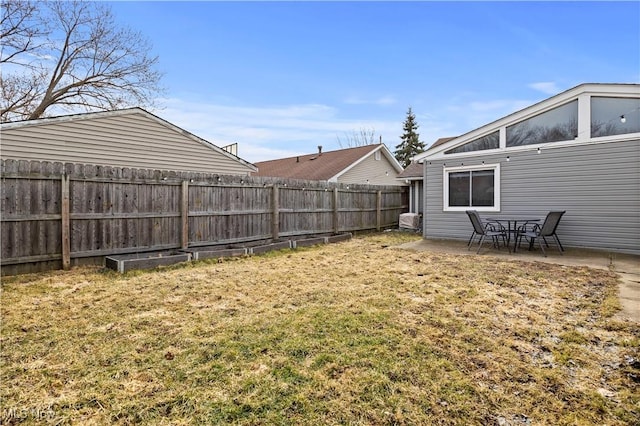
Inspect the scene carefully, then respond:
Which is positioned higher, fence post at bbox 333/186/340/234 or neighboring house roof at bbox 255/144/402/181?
neighboring house roof at bbox 255/144/402/181

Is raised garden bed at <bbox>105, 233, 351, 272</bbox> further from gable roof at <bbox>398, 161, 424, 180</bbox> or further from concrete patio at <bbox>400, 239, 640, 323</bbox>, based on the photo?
gable roof at <bbox>398, 161, 424, 180</bbox>

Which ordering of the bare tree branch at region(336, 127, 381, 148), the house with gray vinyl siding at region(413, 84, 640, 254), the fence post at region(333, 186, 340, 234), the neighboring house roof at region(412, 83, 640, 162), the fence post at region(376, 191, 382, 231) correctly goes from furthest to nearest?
the bare tree branch at region(336, 127, 381, 148) → the fence post at region(376, 191, 382, 231) → the fence post at region(333, 186, 340, 234) → the house with gray vinyl siding at region(413, 84, 640, 254) → the neighboring house roof at region(412, 83, 640, 162)

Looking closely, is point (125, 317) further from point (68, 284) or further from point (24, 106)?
point (24, 106)

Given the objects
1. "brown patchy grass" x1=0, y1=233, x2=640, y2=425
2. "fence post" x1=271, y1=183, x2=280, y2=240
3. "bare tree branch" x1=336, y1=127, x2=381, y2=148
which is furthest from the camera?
"bare tree branch" x1=336, y1=127, x2=381, y2=148

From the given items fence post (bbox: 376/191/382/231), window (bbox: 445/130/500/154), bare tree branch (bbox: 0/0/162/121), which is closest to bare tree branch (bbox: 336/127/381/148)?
fence post (bbox: 376/191/382/231)

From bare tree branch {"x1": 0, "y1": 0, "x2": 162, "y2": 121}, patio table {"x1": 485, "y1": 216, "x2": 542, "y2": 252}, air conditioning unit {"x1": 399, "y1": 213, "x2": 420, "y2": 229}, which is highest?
bare tree branch {"x1": 0, "y1": 0, "x2": 162, "y2": 121}

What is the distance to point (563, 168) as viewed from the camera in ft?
24.4

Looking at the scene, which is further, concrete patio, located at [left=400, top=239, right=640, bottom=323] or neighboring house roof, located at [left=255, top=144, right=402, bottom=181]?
neighboring house roof, located at [left=255, top=144, right=402, bottom=181]

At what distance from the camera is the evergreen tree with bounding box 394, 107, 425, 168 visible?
32.8m

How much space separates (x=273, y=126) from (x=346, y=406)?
76.6 feet

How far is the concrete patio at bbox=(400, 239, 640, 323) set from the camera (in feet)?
12.8

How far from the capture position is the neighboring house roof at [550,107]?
6508 millimetres

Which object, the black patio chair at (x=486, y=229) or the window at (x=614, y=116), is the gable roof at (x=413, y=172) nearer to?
the black patio chair at (x=486, y=229)

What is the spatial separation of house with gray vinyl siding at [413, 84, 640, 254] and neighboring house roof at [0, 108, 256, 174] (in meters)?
7.33
